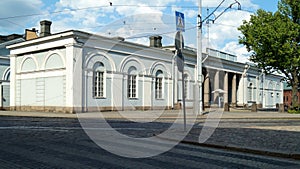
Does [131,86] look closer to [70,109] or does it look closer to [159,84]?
[159,84]

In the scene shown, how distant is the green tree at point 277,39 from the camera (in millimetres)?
33438

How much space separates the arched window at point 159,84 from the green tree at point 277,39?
911 centimetres

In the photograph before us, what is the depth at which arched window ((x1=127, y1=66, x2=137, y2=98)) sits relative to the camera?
109ft

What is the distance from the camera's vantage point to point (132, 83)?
33.8m

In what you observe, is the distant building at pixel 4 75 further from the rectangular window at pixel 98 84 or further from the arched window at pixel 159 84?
the arched window at pixel 159 84

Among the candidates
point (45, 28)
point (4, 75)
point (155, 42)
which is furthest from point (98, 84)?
point (155, 42)

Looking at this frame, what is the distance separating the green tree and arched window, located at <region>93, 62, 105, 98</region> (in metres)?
15.3

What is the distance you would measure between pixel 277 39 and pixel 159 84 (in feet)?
41.2

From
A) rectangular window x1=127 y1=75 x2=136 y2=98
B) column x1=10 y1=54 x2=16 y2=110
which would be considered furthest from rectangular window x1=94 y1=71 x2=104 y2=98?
column x1=10 y1=54 x2=16 y2=110

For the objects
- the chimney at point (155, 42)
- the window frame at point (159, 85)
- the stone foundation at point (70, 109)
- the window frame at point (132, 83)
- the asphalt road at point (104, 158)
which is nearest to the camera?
the asphalt road at point (104, 158)

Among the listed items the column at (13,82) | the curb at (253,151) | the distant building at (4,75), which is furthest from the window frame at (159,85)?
the curb at (253,151)

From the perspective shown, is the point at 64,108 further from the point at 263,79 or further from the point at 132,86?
the point at 263,79

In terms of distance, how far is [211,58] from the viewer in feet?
141

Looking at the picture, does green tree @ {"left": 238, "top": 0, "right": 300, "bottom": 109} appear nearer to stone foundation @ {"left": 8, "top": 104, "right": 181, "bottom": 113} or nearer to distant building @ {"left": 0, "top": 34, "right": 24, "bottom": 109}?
stone foundation @ {"left": 8, "top": 104, "right": 181, "bottom": 113}
